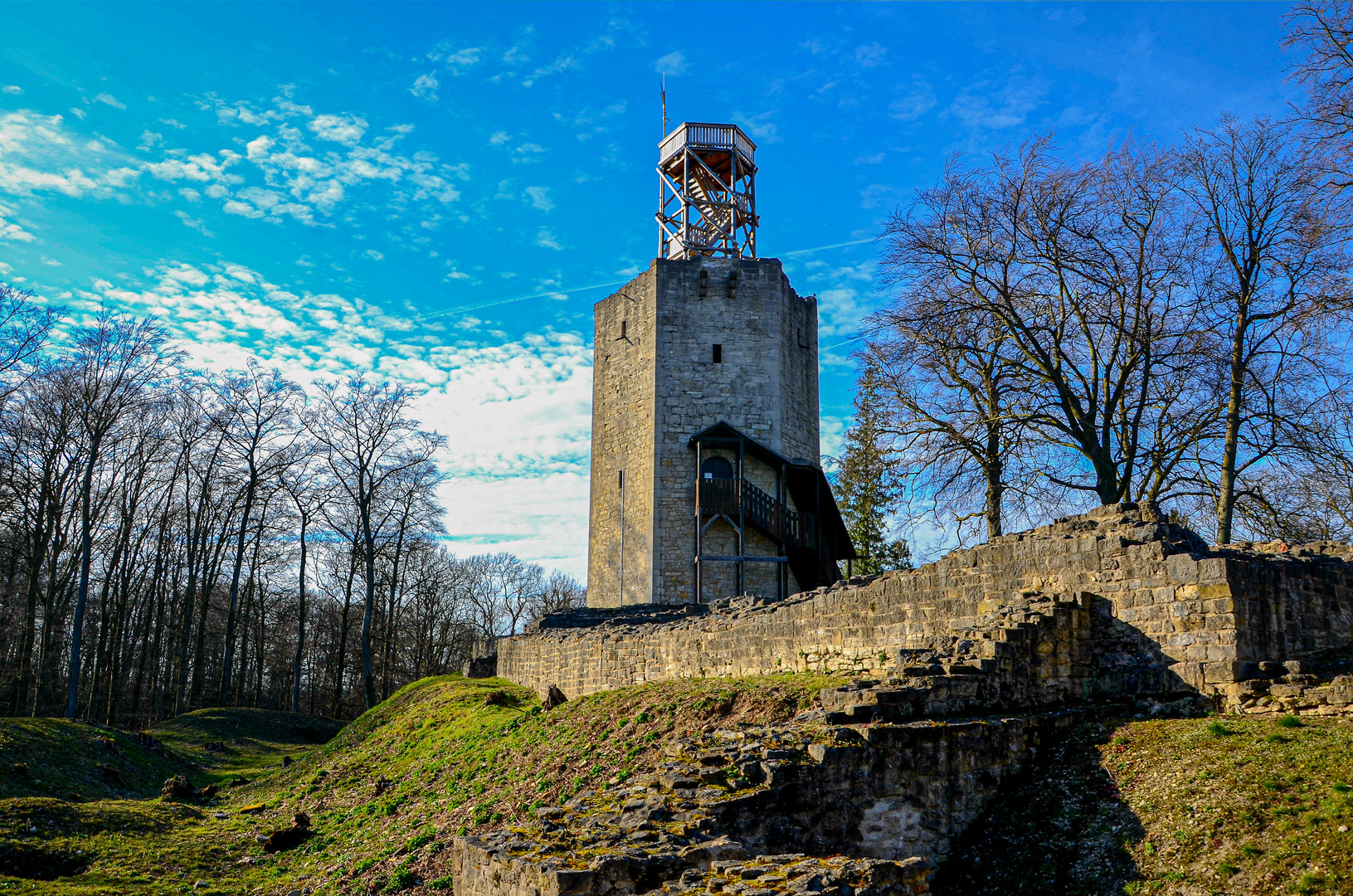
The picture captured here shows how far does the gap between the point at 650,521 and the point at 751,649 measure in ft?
40.4

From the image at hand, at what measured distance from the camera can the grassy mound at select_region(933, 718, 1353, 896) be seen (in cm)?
612

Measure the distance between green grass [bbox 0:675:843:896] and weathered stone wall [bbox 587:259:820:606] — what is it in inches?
288

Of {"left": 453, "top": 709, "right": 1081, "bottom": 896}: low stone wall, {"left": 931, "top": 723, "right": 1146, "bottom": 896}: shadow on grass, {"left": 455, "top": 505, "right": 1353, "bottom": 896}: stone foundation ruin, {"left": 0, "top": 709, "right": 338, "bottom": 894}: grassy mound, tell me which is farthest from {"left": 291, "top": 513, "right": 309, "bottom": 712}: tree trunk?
{"left": 931, "top": 723, "right": 1146, "bottom": 896}: shadow on grass

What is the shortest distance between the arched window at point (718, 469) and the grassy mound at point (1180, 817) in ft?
58.9

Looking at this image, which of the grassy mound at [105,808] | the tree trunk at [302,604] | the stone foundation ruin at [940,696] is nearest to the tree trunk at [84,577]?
the grassy mound at [105,808]

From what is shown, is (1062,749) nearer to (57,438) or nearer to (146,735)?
(146,735)

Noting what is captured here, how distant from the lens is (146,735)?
2250 centimetres

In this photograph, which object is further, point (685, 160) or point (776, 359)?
point (685, 160)

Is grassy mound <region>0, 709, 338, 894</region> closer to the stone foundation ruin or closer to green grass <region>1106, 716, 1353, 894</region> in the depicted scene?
the stone foundation ruin

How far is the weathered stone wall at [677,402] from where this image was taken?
25.6 m

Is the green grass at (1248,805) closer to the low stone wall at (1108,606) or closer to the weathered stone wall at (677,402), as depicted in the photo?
the low stone wall at (1108,606)

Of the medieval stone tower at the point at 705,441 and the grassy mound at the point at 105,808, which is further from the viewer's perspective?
the medieval stone tower at the point at 705,441

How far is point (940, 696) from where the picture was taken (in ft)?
27.9

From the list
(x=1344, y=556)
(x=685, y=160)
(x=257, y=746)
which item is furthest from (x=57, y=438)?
(x=1344, y=556)
